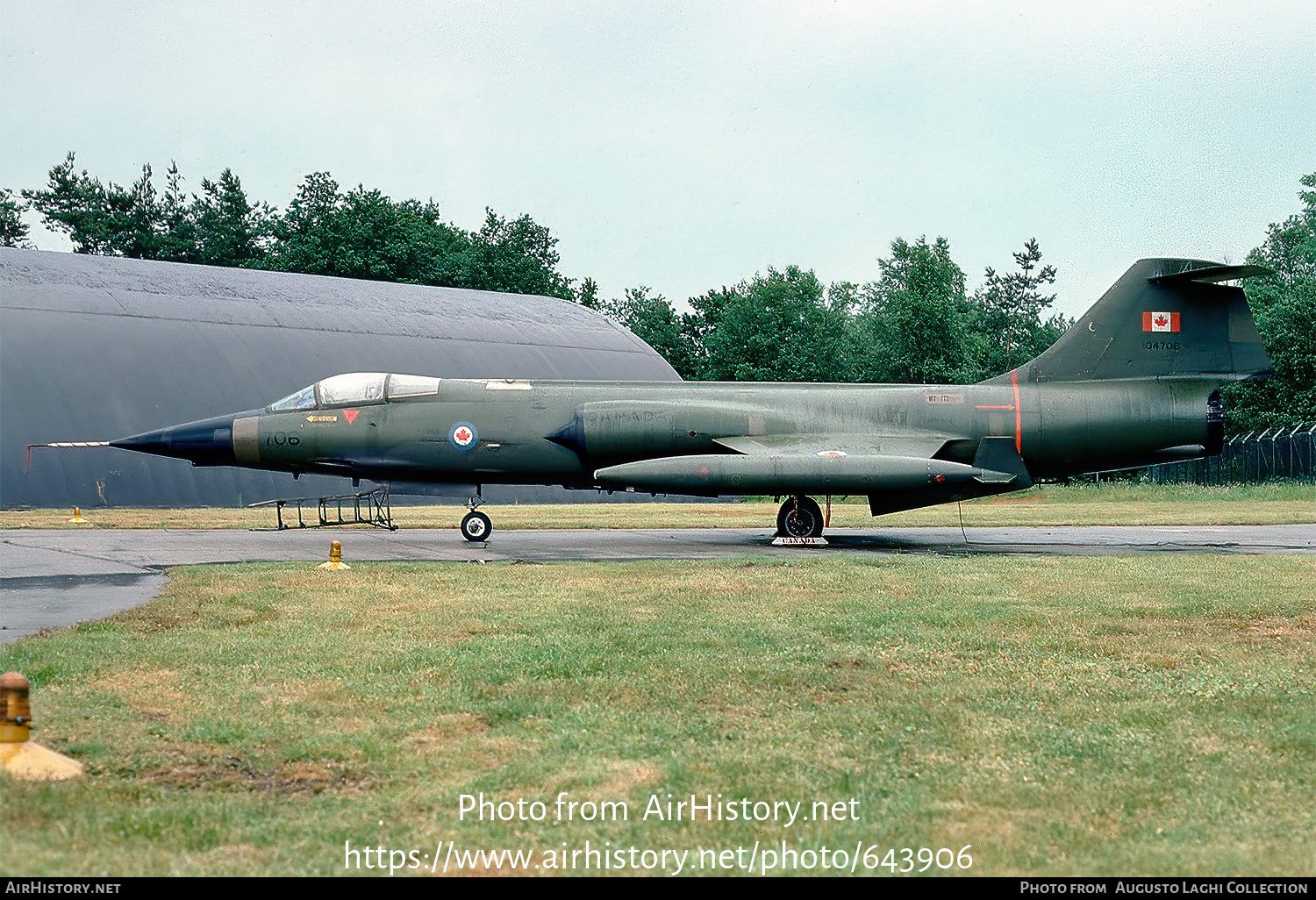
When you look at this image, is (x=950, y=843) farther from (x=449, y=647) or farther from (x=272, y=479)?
(x=272, y=479)

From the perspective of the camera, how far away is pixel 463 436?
17.8 metres

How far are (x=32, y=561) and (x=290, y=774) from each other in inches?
421

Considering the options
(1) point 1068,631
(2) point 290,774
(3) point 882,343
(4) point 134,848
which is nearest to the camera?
(4) point 134,848

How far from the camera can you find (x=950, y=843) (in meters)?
3.92

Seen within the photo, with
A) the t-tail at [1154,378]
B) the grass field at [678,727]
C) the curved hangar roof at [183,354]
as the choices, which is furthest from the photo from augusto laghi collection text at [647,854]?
the curved hangar roof at [183,354]

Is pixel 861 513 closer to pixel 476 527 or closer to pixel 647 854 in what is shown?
pixel 476 527

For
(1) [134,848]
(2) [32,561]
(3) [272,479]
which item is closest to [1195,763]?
(1) [134,848]

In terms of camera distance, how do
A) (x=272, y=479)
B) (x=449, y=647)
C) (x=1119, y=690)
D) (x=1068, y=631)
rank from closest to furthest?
(x=1119, y=690)
(x=449, y=647)
(x=1068, y=631)
(x=272, y=479)

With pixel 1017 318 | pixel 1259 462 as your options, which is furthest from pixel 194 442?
pixel 1017 318

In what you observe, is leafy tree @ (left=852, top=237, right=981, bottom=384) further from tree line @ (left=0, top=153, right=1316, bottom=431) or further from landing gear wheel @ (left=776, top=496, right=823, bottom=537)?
landing gear wheel @ (left=776, top=496, right=823, bottom=537)

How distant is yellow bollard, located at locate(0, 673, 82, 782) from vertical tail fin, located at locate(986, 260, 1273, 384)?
1590cm

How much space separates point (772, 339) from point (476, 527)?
56151 mm

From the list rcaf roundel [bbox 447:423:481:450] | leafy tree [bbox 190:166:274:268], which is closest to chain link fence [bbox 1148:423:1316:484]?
rcaf roundel [bbox 447:423:481:450]

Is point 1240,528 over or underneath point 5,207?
underneath
